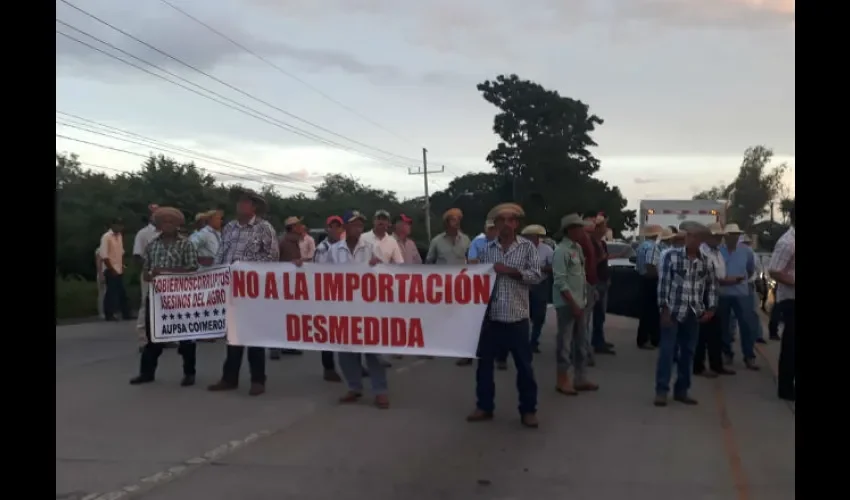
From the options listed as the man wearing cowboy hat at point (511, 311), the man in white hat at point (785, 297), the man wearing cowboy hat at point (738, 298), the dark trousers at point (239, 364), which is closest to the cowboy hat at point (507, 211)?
the man wearing cowboy hat at point (511, 311)

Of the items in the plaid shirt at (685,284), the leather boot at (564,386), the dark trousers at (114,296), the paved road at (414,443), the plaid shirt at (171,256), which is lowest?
the paved road at (414,443)

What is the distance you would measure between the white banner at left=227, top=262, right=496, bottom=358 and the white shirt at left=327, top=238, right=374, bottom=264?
342mm

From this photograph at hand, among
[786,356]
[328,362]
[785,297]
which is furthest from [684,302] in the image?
[328,362]

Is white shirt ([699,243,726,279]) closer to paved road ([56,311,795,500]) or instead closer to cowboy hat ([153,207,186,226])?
paved road ([56,311,795,500])

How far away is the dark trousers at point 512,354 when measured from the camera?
7453 millimetres

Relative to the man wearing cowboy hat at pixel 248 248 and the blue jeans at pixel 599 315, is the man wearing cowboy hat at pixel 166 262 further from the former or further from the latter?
the blue jeans at pixel 599 315

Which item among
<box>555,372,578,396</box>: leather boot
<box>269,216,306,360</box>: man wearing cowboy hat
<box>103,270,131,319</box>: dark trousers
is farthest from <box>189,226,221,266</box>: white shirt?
<box>555,372,578,396</box>: leather boot

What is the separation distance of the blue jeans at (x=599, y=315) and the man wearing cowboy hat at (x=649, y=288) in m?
0.58

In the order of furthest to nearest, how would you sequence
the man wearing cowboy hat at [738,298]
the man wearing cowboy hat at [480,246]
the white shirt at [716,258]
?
the man wearing cowboy hat at [480,246] → the man wearing cowboy hat at [738,298] → the white shirt at [716,258]

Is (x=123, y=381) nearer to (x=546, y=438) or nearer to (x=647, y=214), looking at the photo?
(x=546, y=438)

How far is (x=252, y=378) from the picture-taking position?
9.06m

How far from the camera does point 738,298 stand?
10.8 m

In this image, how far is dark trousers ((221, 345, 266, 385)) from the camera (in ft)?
29.7
